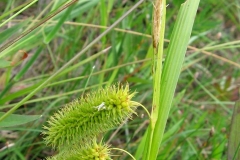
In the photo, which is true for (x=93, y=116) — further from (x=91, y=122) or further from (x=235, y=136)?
(x=235, y=136)

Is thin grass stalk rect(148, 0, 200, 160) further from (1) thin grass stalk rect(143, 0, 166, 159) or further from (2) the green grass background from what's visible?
(2) the green grass background

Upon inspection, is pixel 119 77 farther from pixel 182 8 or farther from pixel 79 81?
pixel 182 8

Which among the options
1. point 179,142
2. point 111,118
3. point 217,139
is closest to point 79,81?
point 179,142

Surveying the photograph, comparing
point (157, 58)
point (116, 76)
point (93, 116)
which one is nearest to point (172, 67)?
point (157, 58)

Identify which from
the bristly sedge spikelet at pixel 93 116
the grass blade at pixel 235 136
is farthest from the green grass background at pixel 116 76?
the bristly sedge spikelet at pixel 93 116

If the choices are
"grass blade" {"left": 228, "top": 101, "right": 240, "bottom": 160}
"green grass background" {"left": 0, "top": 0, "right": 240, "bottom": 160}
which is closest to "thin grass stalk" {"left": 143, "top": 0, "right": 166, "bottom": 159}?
"grass blade" {"left": 228, "top": 101, "right": 240, "bottom": 160}
